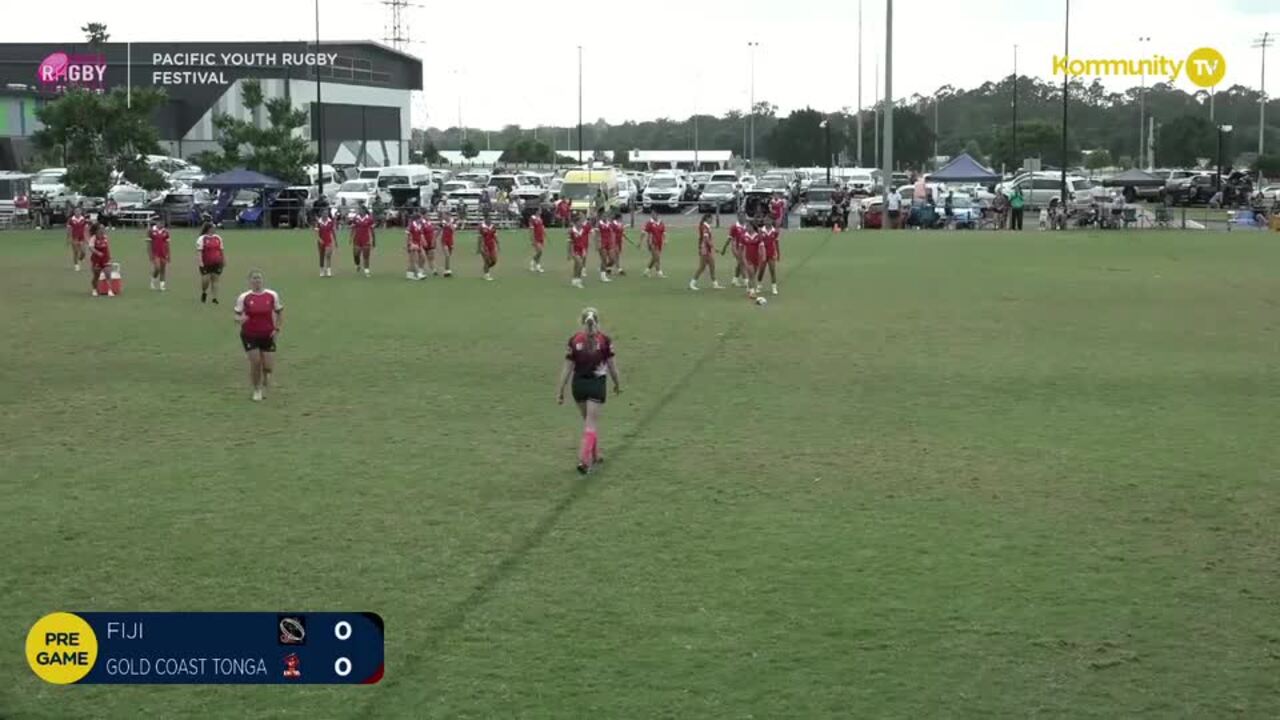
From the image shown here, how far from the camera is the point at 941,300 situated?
1230 inches

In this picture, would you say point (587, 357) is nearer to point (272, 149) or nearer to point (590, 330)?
point (590, 330)

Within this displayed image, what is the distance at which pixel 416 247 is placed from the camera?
36.5 m

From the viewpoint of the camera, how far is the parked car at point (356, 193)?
212 ft

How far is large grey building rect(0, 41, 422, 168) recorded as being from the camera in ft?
320

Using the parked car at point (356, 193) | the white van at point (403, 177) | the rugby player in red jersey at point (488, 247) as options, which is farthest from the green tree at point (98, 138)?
A: the rugby player in red jersey at point (488, 247)

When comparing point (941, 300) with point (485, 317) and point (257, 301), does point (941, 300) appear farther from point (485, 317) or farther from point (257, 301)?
point (257, 301)

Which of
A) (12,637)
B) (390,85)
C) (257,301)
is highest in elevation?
(390,85)

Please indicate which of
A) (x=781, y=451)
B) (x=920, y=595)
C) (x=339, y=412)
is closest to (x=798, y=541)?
(x=920, y=595)

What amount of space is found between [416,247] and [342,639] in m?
28.5

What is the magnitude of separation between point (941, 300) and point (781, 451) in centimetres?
1637

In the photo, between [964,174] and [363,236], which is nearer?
[363,236]

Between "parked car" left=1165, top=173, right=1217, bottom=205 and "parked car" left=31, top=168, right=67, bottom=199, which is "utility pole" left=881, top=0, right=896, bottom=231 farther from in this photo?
"parked car" left=31, top=168, right=67, bottom=199

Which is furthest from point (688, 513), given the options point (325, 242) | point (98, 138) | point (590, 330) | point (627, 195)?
point (98, 138)

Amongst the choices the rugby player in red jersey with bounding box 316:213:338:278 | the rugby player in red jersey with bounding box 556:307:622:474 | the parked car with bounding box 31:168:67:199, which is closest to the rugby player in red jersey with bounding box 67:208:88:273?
the rugby player in red jersey with bounding box 316:213:338:278
